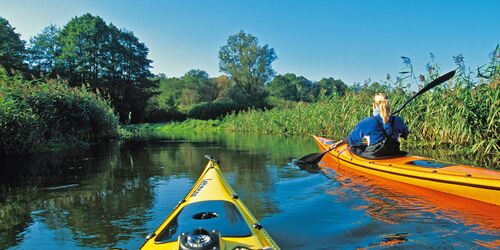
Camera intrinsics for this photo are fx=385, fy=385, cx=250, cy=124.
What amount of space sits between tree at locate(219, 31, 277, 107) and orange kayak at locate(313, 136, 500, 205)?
3868cm

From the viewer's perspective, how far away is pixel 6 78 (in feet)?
33.8

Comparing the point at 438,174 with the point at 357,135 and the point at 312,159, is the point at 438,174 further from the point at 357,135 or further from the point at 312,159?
the point at 312,159

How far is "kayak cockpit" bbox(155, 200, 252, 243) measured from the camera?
2576 millimetres

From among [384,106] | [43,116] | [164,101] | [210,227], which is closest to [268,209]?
[210,227]

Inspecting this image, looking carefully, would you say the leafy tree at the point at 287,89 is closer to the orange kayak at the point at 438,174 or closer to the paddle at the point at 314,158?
the paddle at the point at 314,158

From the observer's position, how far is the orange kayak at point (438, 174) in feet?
14.1

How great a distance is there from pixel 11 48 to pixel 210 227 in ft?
127

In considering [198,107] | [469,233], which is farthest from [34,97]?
[198,107]

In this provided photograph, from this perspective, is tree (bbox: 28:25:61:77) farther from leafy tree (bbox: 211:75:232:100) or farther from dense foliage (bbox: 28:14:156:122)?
leafy tree (bbox: 211:75:232:100)

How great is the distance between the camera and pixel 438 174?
196 inches

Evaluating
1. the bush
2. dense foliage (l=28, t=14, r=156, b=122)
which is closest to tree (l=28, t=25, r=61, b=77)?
dense foliage (l=28, t=14, r=156, b=122)

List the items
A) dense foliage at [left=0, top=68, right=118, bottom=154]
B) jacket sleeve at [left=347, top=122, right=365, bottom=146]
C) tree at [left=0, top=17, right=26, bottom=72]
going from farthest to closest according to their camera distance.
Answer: tree at [left=0, top=17, right=26, bottom=72]
dense foliage at [left=0, top=68, right=118, bottom=154]
jacket sleeve at [left=347, top=122, right=365, bottom=146]

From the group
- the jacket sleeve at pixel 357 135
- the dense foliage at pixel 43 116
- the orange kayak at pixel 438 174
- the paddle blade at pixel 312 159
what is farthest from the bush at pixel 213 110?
the orange kayak at pixel 438 174

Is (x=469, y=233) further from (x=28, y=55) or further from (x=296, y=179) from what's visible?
(x=28, y=55)
